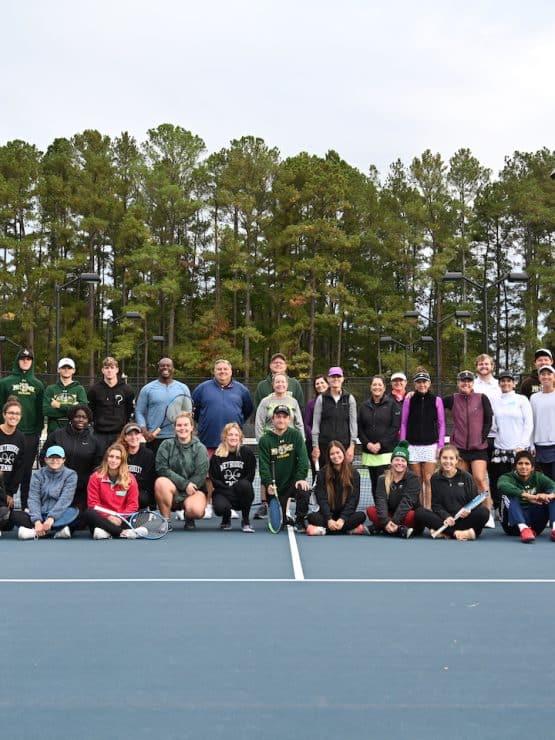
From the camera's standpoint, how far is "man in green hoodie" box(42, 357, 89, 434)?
10.3 meters

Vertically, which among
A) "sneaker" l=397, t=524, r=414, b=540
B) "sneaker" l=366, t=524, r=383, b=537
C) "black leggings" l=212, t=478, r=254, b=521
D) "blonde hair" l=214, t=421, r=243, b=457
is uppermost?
"blonde hair" l=214, t=421, r=243, b=457

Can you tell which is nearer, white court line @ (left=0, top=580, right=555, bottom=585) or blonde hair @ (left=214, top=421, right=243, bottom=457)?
white court line @ (left=0, top=580, right=555, bottom=585)

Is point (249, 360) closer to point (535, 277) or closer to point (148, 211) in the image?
point (148, 211)

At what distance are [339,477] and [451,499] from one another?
1096mm

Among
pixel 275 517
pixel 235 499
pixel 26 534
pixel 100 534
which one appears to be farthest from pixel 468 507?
pixel 26 534

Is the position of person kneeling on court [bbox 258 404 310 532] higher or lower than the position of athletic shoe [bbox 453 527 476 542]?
higher

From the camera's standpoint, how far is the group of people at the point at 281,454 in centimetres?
943

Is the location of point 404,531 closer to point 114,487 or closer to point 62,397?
point 114,487

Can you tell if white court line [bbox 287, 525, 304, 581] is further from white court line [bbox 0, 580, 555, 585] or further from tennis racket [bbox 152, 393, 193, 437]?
tennis racket [bbox 152, 393, 193, 437]

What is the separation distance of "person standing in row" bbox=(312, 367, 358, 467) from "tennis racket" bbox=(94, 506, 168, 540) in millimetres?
2001

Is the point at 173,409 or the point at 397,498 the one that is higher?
the point at 173,409

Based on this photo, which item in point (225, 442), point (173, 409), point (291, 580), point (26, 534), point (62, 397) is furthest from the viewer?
point (173, 409)

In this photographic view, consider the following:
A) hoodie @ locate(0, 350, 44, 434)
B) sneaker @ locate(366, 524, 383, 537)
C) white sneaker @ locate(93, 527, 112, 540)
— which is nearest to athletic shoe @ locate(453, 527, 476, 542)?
sneaker @ locate(366, 524, 383, 537)

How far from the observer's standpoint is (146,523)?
30.7 ft
